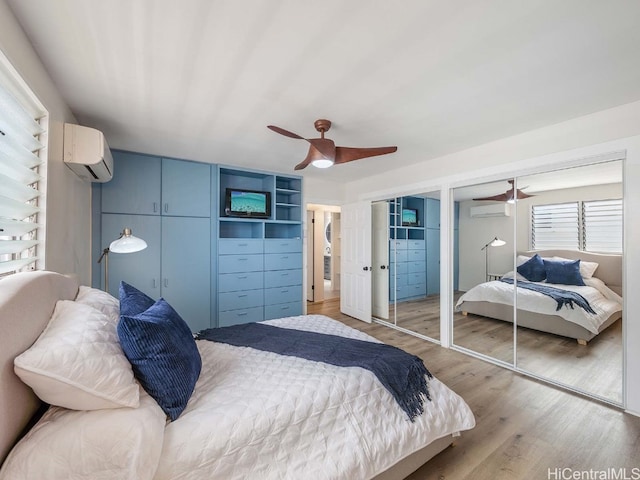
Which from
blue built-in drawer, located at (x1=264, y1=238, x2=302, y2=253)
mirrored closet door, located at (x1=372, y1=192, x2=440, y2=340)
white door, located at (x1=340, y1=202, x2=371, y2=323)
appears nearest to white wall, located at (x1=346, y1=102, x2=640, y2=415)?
mirrored closet door, located at (x1=372, y1=192, x2=440, y2=340)

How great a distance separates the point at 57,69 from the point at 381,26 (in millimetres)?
2013

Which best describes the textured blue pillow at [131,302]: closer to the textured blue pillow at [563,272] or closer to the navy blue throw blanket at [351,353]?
the navy blue throw blanket at [351,353]

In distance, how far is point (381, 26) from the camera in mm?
1425

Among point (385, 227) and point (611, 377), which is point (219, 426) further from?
point (385, 227)

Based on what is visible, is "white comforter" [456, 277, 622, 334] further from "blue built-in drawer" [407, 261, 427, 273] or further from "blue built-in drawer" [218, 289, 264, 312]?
"blue built-in drawer" [218, 289, 264, 312]

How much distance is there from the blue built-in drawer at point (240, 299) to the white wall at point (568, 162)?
8.39 feet

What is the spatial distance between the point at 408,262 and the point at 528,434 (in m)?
2.48

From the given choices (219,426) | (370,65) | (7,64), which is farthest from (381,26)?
(219,426)

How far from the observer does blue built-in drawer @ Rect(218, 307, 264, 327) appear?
3.90 m

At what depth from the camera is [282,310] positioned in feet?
14.3

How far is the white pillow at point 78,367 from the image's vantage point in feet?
2.93

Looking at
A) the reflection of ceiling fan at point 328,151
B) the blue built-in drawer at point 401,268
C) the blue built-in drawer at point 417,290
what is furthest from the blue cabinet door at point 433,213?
the reflection of ceiling fan at point 328,151

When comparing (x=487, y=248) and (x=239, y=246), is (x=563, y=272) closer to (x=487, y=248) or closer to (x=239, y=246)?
(x=487, y=248)

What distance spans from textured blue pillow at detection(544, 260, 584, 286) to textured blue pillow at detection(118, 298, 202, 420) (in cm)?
318
